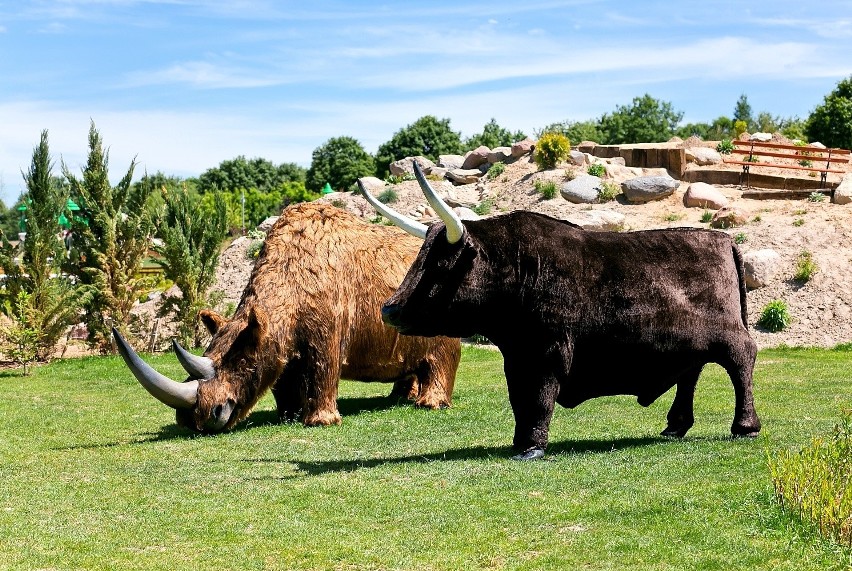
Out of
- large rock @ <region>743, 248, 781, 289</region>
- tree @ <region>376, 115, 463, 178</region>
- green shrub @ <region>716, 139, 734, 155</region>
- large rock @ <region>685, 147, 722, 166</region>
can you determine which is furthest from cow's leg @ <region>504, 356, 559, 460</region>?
tree @ <region>376, 115, 463, 178</region>

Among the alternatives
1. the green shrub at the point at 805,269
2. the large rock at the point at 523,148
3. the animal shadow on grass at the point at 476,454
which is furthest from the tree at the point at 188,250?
the large rock at the point at 523,148

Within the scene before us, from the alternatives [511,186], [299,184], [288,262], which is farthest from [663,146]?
[299,184]

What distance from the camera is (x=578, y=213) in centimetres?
2781

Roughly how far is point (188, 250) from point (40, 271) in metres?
2.80

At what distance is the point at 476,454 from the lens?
31.0ft

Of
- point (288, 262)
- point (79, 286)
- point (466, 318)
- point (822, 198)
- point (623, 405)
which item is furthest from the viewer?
point (822, 198)

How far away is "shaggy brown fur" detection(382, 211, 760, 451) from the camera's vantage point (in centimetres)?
852

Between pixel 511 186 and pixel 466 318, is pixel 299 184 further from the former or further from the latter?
pixel 466 318

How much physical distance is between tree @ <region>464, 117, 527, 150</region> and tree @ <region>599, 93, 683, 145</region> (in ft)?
13.8

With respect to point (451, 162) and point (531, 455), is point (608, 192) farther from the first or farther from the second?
point (531, 455)

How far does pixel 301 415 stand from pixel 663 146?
2443 centimetres

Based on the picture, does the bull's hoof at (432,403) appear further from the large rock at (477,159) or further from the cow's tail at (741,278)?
the large rock at (477,159)

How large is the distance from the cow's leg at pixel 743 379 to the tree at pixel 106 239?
14.2 meters

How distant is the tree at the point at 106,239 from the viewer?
20469mm
